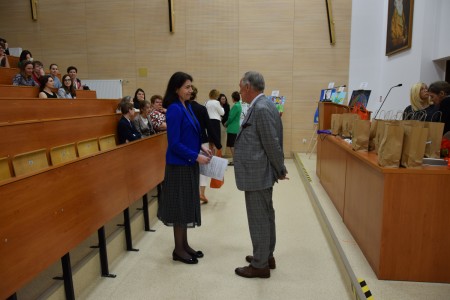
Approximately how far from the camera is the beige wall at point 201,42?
7.29 m

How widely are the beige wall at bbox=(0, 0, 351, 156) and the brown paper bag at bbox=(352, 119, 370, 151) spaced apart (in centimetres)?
468

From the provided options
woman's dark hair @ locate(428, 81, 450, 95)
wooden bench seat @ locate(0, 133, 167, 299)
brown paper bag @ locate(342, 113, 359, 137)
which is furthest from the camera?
brown paper bag @ locate(342, 113, 359, 137)

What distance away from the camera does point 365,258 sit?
2.47m

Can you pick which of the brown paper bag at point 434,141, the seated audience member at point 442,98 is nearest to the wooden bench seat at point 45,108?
the brown paper bag at point 434,141

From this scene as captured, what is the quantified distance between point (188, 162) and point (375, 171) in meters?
1.31

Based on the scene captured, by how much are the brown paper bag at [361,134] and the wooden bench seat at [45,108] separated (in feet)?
9.83

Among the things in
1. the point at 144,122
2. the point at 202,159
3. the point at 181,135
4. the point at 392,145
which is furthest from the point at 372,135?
the point at 144,122

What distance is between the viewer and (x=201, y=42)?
24.9 ft

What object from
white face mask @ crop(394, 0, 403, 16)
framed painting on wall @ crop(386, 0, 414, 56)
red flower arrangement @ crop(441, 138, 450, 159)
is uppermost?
white face mask @ crop(394, 0, 403, 16)

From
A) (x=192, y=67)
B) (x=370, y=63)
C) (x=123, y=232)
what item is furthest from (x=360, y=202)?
(x=192, y=67)

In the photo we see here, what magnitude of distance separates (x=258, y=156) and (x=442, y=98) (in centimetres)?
186

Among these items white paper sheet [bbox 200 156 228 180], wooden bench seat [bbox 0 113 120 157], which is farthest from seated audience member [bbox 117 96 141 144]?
white paper sheet [bbox 200 156 228 180]

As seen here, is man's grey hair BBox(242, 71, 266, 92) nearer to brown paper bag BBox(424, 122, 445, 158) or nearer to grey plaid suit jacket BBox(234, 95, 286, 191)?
grey plaid suit jacket BBox(234, 95, 286, 191)

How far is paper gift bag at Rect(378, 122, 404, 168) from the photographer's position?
6.99 ft
